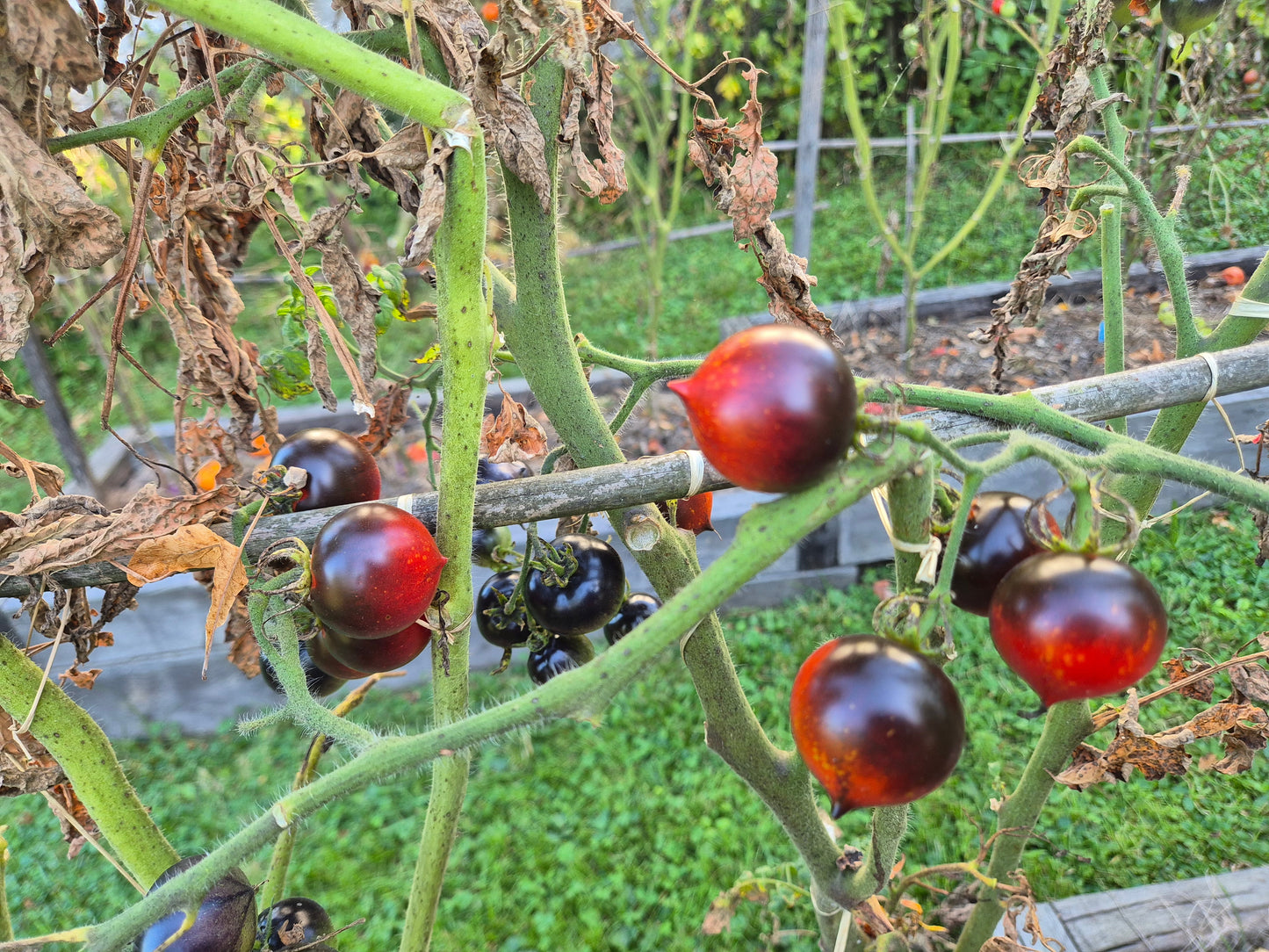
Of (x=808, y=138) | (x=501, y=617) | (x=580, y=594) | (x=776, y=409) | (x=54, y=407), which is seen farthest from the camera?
(x=808, y=138)

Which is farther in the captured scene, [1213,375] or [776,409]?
[1213,375]

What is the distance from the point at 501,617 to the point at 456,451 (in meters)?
0.48

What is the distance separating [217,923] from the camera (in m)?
0.80

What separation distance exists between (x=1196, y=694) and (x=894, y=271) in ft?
13.0

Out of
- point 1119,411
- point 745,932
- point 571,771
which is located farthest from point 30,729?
point 571,771

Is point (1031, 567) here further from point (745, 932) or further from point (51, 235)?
point (745, 932)

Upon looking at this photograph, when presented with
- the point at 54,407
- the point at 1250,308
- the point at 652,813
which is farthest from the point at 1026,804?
Result: the point at 54,407

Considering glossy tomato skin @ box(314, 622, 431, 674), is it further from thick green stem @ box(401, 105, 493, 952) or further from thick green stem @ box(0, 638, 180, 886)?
thick green stem @ box(0, 638, 180, 886)

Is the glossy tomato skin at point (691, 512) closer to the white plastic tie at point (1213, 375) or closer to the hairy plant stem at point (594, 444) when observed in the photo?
the hairy plant stem at point (594, 444)

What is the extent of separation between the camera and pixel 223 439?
4.20 feet

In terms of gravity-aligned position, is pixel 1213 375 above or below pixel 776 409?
below

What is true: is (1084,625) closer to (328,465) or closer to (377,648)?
(377,648)

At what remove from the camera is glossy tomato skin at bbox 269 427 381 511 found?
3.34 feet

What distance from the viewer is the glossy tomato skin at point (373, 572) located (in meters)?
0.79
